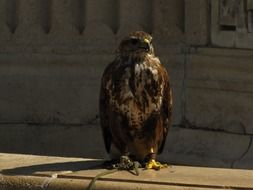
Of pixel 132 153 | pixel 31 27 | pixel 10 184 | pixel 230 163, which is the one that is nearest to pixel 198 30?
pixel 230 163

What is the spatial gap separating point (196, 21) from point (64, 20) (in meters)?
1.13

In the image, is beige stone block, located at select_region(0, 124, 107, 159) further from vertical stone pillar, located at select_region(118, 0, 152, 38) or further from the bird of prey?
the bird of prey

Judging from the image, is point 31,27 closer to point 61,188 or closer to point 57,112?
point 57,112

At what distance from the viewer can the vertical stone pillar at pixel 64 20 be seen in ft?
23.2

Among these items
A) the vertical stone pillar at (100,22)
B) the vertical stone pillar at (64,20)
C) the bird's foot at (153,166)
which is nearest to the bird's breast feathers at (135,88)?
the bird's foot at (153,166)

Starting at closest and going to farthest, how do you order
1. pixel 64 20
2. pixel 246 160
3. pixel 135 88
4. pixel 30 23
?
1. pixel 135 88
2. pixel 246 160
3. pixel 64 20
4. pixel 30 23

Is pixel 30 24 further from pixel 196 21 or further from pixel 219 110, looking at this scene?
pixel 219 110

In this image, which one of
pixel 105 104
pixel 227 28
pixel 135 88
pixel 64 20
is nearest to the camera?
pixel 135 88

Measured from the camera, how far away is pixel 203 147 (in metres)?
6.48

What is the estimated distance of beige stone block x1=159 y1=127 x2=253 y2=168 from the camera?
6.38m

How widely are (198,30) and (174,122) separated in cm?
69

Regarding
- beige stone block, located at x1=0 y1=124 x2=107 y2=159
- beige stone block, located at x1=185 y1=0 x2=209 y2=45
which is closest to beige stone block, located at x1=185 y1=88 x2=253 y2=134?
beige stone block, located at x1=185 y1=0 x2=209 y2=45

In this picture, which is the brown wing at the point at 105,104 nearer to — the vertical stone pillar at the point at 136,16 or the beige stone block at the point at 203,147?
the beige stone block at the point at 203,147

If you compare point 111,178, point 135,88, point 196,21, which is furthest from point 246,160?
point 111,178
